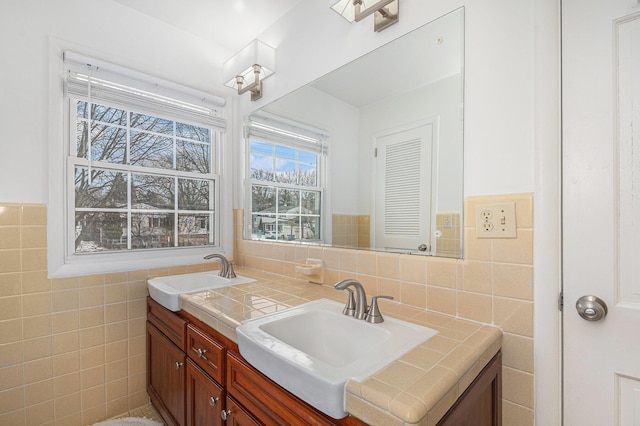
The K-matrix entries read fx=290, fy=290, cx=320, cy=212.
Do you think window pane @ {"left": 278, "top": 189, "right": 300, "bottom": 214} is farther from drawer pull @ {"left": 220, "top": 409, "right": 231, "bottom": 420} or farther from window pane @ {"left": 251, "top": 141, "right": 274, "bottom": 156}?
drawer pull @ {"left": 220, "top": 409, "right": 231, "bottom": 420}

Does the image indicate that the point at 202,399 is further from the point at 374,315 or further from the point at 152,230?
the point at 152,230

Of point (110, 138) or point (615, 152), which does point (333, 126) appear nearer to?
point (615, 152)

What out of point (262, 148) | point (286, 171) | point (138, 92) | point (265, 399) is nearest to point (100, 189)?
point (138, 92)

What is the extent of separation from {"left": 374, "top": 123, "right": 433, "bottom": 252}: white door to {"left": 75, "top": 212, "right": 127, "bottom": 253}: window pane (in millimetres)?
1609

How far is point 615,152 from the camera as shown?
85cm

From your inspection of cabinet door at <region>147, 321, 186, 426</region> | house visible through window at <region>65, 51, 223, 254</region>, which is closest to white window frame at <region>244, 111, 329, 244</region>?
house visible through window at <region>65, 51, 223, 254</region>

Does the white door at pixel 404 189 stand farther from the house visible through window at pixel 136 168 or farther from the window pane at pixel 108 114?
the window pane at pixel 108 114

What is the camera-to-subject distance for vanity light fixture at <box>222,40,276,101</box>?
1962 mm

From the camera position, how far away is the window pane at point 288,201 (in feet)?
6.35

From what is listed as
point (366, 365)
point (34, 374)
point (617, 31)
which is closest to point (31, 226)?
point (34, 374)

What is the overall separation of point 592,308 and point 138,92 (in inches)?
98.4

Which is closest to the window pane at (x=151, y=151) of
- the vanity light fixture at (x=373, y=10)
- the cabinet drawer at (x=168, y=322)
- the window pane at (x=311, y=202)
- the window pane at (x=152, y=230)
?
the window pane at (x=152, y=230)

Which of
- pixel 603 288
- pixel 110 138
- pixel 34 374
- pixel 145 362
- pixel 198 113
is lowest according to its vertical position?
pixel 145 362

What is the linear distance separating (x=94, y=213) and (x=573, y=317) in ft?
7.72
